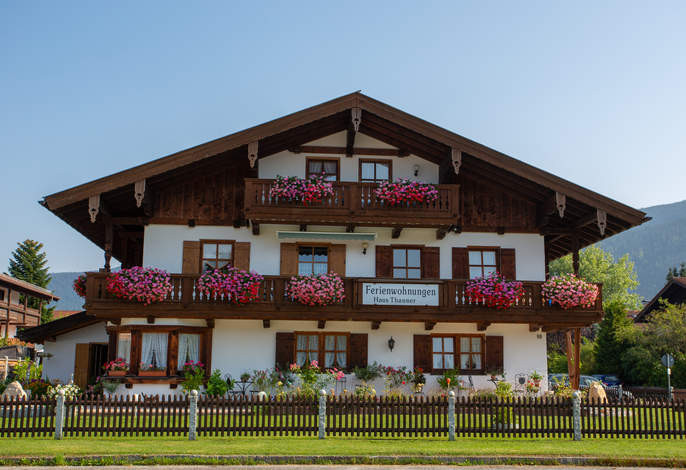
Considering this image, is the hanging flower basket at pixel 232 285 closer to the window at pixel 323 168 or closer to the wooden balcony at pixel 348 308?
the wooden balcony at pixel 348 308

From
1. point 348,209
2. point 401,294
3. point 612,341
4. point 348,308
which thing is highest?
point 348,209

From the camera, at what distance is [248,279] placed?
71.1ft

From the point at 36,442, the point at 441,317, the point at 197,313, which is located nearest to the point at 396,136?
the point at 441,317

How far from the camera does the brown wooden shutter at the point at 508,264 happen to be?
24094 millimetres

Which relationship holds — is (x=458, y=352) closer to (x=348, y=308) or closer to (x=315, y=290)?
(x=348, y=308)

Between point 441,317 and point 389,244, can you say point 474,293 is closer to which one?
point 441,317

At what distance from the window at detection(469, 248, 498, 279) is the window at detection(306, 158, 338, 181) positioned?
5.07 m

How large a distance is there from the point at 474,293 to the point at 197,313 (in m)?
8.20

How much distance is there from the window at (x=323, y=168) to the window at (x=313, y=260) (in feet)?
7.66

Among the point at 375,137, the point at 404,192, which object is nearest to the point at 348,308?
the point at 404,192

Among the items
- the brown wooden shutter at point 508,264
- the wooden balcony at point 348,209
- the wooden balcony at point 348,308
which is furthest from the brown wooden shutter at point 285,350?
the brown wooden shutter at point 508,264

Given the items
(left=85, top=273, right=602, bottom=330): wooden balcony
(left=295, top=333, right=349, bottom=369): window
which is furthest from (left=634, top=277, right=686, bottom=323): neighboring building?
(left=295, top=333, right=349, bottom=369): window

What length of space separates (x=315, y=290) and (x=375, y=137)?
5732 mm

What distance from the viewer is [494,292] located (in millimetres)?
22375
